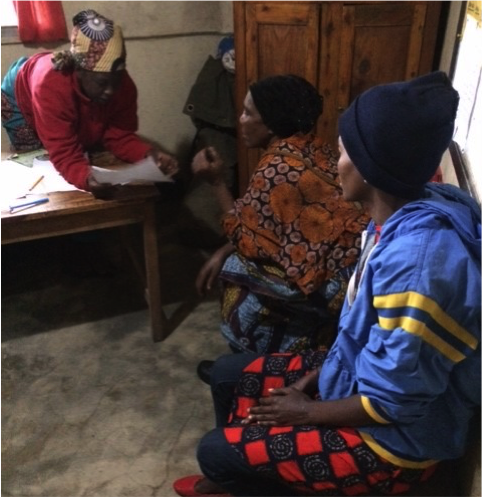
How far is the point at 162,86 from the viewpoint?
5.15 ft

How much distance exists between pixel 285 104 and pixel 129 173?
42cm

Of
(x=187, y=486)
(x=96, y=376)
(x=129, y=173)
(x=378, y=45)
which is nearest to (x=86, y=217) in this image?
(x=129, y=173)

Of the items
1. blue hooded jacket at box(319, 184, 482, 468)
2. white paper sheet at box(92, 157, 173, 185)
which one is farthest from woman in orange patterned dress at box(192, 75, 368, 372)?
blue hooded jacket at box(319, 184, 482, 468)

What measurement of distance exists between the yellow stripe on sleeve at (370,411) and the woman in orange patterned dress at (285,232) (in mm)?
426

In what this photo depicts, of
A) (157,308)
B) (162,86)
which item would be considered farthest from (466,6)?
(157,308)

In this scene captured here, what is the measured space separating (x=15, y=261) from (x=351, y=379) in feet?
3.82

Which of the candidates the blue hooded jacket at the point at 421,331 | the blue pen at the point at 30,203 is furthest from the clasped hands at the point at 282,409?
the blue pen at the point at 30,203

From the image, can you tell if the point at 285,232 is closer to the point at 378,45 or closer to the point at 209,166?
the point at 209,166

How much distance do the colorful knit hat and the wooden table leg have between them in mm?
399

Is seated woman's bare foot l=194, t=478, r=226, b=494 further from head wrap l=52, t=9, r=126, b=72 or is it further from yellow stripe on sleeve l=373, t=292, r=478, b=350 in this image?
head wrap l=52, t=9, r=126, b=72

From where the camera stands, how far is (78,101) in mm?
1355

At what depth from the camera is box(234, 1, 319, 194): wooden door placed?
1884 mm

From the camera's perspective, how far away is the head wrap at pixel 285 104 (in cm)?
137

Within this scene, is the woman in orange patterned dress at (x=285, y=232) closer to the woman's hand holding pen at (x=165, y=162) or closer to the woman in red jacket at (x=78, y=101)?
the woman's hand holding pen at (x=165, y=162)
